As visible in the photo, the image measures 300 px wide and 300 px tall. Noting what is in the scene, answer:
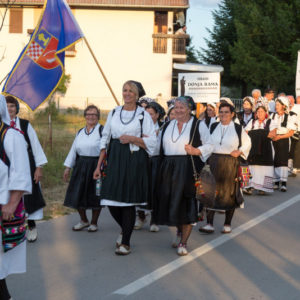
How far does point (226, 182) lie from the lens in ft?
27.0

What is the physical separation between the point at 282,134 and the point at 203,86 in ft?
12.1

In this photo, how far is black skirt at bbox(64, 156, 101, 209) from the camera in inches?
307

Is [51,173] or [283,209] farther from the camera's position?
[51,173]

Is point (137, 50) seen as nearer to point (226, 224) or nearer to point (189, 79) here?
point (189, 79)

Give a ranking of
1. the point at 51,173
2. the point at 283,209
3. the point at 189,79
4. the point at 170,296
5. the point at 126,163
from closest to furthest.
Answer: the point at 170,296
the point at 126,163
the point at 283,209
the point at 51,173
the point at 189,79

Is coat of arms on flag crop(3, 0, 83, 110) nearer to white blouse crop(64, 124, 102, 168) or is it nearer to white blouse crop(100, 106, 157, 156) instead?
white blouse crop(64, 124, 102, 168)

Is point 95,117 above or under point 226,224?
above

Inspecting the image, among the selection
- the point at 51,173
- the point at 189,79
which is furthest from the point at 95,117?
the point at 189,79

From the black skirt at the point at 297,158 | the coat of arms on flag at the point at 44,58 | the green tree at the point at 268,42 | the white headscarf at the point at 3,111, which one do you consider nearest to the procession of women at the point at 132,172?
the white headscarf at the point at 3,111

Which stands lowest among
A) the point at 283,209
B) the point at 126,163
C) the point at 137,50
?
the point at 283,209

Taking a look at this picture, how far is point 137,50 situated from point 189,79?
17256 mm

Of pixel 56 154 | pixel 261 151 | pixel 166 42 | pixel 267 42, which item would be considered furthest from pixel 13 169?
pixel 267 42

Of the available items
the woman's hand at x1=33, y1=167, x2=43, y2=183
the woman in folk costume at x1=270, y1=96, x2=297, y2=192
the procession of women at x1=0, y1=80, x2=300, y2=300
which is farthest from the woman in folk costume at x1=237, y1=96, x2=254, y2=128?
the woman's hand at x1=33, y1=167, x2=43, y2=183

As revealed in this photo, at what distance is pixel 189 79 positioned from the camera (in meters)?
16.2
